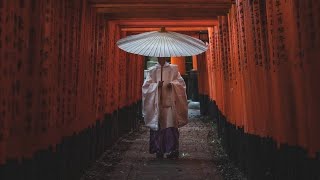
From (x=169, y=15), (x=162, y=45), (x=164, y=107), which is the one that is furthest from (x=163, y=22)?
(x=164, y=107)

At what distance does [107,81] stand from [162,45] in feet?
4.82

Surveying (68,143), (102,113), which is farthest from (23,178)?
(102,113)

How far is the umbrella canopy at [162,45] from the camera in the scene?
7.57 m

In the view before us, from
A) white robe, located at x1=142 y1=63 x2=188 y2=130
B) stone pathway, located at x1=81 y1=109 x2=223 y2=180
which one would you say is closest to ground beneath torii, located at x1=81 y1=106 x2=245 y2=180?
stone pathway, located at x1=81 y1=109 x2=223 y2=180

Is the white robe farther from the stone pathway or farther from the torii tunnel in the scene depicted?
the torii tunnel

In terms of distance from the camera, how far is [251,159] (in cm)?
497

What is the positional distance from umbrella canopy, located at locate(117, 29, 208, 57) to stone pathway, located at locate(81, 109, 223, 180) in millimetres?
2150

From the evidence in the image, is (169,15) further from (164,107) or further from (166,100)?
(164,107)

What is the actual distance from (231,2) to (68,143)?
3.59 meters

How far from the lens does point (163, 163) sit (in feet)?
24.2

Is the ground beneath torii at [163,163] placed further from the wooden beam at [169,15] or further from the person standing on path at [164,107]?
the wooden beam at [169,15]

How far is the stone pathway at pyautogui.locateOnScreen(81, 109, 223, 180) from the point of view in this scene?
20.4 feet

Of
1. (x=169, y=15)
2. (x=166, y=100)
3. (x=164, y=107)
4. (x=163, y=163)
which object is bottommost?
(x=163, y=163)

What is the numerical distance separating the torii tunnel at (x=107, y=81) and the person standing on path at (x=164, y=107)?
925 millimetres
